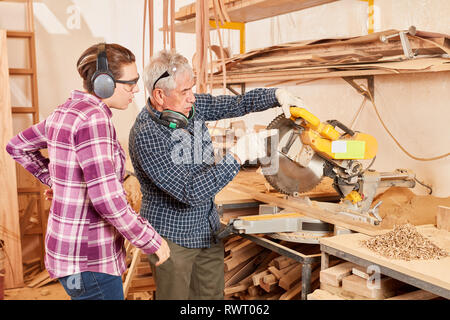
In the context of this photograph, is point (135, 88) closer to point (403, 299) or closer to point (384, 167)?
point (403, 299)

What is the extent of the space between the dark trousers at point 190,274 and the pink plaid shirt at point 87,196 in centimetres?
39

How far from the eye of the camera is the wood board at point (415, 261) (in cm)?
140

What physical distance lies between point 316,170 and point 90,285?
1.13 metres

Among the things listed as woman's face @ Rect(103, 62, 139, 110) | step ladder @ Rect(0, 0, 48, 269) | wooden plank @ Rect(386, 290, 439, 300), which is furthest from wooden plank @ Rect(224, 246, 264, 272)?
step ladder @ Rect(0, 0, 48, 269)

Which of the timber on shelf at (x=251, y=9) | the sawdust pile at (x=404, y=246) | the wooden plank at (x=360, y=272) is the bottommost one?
the wooden plank at (x=360, y=272)

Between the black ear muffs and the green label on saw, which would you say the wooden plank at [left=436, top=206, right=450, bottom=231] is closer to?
the green label on saw

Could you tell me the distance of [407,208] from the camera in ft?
7.11

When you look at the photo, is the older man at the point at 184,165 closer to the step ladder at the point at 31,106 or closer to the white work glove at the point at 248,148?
the white work glove at the point at 248,148

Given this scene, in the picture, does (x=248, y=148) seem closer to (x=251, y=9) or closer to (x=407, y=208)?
(x=407, y=208)

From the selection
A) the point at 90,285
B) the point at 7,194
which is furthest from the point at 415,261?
the point at 7,194

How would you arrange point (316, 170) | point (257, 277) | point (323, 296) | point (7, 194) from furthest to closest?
1. point (7, 194)
2. point (257, 277)
3. point (316, 170)
4. point (323, 296)

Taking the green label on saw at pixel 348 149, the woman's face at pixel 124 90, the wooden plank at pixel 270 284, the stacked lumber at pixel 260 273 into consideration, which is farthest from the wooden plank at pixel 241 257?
the woman's face at pixel 124 90

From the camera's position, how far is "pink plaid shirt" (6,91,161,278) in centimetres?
138
